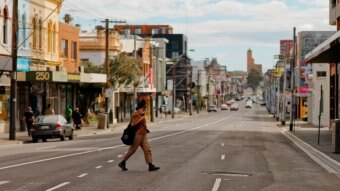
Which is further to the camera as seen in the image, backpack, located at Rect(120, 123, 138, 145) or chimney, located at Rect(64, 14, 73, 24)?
chimney, located at Rect(64, 14, 73, 24)

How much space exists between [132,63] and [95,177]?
50.5 meters

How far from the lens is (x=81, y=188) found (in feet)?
50.9

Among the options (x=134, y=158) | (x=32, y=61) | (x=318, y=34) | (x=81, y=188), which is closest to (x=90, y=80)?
(x=32, y=61)

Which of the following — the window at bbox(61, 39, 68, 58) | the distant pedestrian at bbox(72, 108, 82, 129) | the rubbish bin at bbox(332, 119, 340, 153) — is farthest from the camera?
the window at bbox(61, 39, 68, 58)

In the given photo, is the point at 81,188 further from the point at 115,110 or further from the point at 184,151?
the point at 115,110

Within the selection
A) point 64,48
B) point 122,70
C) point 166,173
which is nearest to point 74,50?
point 64,48

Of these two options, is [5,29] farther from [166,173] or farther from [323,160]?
[166,173]

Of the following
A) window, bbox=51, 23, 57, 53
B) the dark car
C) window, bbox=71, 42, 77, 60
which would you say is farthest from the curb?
window, bbox=71, 42, 77, 60

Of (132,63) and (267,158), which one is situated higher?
(132,63)

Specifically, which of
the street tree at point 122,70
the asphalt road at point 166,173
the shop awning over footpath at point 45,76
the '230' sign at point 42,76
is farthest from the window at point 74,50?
the asphalt road at point 166,173

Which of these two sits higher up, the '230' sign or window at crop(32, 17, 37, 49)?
window at crop(32, 17, 37, 49)

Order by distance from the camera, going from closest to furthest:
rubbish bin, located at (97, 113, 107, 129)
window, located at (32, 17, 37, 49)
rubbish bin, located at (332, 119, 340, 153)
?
rubbish bin, located at (332, 119, 340, 153)
window, located at (32, 17, 37, 49)
rubbish bin, located at (97, 113, 107, 129)

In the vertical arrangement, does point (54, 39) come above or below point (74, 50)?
above

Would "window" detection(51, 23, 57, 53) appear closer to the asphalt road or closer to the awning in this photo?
the awning
